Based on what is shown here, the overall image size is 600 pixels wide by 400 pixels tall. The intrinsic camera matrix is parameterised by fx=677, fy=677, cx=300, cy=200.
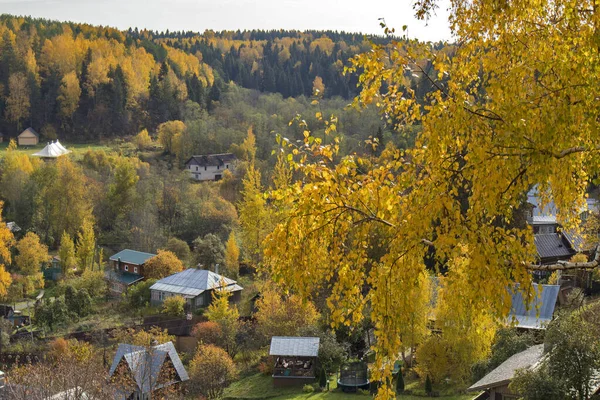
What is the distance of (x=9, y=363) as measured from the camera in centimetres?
2581

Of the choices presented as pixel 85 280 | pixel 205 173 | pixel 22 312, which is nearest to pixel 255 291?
Answer: pixel 85 280

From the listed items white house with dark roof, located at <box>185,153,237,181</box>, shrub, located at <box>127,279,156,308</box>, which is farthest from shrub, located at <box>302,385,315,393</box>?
white house with dark roof, located at <box>185,153,237,181</box>

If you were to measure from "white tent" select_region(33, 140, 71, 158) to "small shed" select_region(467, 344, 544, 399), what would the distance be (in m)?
48.0

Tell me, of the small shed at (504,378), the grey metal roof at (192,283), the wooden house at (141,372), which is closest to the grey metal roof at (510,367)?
the small shed at (504,378)

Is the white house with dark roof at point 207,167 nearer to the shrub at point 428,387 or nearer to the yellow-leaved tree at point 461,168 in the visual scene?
the shrub at point 428,387

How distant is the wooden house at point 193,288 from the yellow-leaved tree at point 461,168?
26.0 meters

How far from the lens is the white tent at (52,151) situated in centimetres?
5822

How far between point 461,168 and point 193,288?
1072 inches

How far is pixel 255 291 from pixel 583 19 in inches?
1119

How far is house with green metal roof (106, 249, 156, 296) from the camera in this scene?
113 feet

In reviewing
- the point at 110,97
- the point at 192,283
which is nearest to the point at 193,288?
the point at 192,283

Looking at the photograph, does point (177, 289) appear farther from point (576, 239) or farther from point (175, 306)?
point (576, 239)

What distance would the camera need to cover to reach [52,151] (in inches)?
2324

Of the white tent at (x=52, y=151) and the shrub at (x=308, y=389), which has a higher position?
the white tent at (x=52, y=151)
